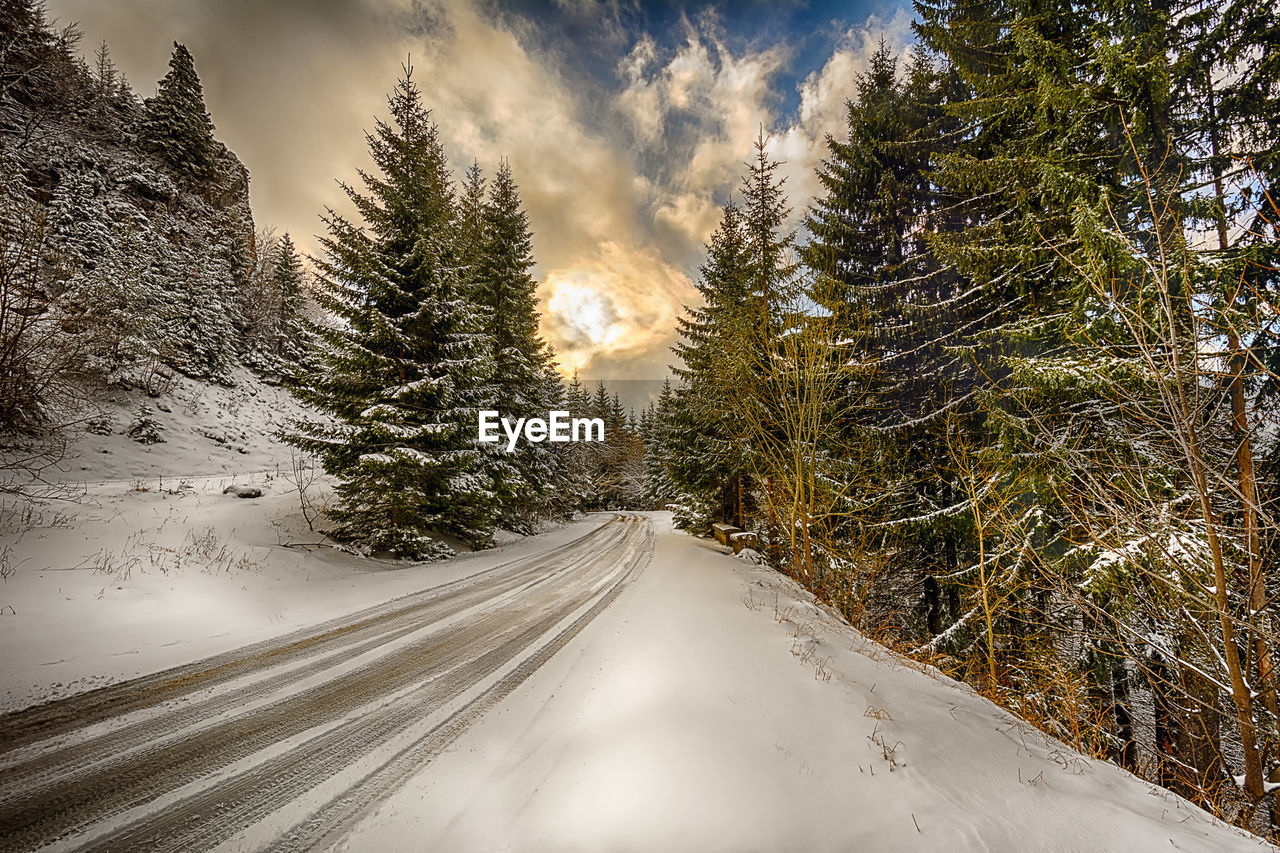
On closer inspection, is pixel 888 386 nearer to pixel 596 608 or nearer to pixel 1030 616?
pixel 1030 616

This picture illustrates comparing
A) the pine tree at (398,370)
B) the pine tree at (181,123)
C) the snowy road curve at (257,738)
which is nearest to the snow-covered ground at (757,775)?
the snowy road curve at (257,738)

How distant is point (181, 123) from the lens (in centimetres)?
2477

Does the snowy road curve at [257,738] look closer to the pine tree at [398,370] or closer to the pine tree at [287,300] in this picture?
the pine tree at [398,370]

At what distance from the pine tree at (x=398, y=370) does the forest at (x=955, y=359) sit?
8cm

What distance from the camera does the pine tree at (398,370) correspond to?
947 centimetres

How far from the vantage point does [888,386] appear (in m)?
9.95

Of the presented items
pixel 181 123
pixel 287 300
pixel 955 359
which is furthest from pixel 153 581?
pixel 181 123

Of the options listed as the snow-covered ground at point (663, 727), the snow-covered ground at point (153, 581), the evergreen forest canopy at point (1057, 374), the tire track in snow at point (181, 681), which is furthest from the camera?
the snow-covered ground at point (153, 581)

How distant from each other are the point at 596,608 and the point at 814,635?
322 cm

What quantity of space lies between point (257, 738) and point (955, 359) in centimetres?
1176

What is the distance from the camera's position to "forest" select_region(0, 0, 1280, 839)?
397cm

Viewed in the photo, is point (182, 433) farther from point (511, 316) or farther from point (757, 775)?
point (757, 775)

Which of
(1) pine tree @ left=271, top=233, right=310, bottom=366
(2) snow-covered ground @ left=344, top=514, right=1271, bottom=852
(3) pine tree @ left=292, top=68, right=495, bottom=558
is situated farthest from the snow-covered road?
(1) pine tree @ left=271, top=233, right=310, bottom=366

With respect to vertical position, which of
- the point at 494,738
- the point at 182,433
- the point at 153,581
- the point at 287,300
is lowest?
the point at 494,738
